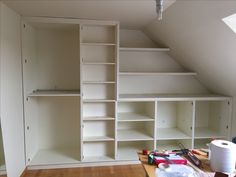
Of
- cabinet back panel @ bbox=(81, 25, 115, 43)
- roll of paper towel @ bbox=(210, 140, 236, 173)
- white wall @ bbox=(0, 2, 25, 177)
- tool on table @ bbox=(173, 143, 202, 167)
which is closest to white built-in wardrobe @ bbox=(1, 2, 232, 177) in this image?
cabinet back panel @ bbox=(81, 25, 115, 43)

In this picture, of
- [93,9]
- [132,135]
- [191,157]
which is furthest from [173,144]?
[93,9]

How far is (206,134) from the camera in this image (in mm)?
3582

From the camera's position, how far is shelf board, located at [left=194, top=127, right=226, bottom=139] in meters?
3.49

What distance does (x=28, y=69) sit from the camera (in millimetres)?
3174

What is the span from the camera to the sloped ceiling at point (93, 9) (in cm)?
231

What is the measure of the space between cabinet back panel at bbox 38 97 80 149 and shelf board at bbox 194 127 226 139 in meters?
2.03

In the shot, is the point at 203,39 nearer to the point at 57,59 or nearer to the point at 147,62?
the point at 147,62

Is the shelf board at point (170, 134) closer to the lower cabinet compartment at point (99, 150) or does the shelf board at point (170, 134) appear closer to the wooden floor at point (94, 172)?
the wooden floor at point (94, 172)

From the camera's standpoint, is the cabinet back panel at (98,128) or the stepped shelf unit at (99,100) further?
the cabinet back panel at (98,128)

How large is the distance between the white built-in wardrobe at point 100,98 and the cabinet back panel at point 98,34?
14mm

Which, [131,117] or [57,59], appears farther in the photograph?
[57,59]

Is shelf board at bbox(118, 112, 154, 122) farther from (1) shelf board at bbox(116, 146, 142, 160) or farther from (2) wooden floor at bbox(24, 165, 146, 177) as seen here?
(2) wooden floor at bbox(24, 165, 146, 177)

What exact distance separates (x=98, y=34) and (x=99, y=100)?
98 cm

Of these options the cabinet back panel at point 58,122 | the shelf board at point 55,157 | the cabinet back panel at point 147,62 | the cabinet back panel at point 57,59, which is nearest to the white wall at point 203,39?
the cabinet back panel at point 147,62
